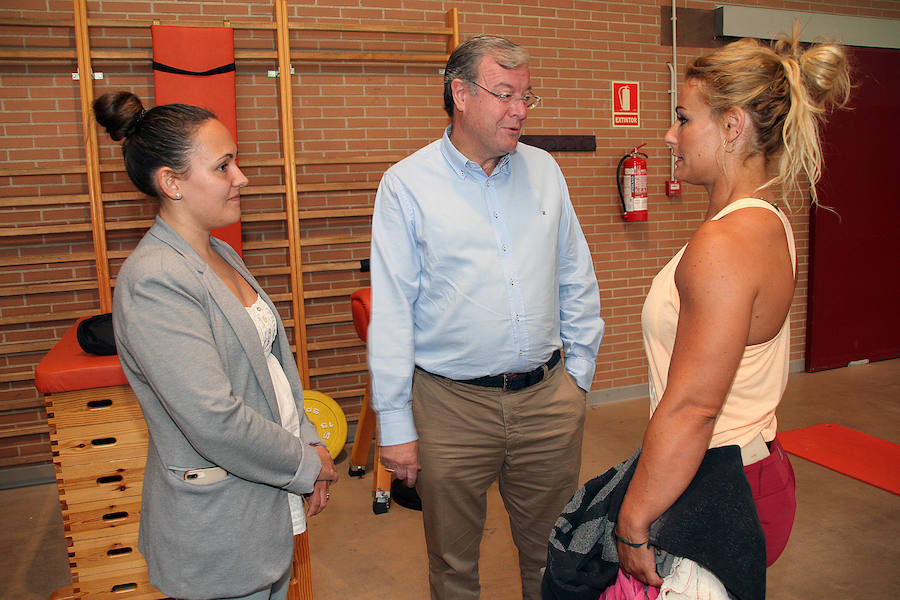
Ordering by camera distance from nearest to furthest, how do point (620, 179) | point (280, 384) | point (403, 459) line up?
point (280, 384) → point (403, 459) → point (620, 179)

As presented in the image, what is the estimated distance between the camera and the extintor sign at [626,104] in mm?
4703

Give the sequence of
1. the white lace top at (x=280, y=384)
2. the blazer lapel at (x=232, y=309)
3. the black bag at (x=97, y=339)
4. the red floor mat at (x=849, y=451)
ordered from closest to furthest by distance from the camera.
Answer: the blazer lapel at (x=232, y=309), the white lace top at (x=280, y=384), the black bag at (x=97, y=339), the red floor mat at (x=849, y=451)

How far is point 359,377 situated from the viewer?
4246 mm

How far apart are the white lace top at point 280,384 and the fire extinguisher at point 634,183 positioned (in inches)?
140

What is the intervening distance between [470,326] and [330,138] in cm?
258

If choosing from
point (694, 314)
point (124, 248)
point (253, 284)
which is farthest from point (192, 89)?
point (694, 314)

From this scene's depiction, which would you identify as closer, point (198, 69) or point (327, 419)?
point (198, 69)

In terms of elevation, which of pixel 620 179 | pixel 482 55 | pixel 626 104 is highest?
pixel 626 104

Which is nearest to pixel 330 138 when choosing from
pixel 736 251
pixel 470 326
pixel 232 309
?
pixel 470 326

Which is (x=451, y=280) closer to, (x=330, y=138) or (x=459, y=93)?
(x=459, y=93)

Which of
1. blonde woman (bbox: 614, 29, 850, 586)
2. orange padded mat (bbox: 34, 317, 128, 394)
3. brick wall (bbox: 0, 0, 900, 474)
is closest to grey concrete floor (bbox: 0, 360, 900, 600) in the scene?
brick wall (bbox: 0, 0, 900, 474)

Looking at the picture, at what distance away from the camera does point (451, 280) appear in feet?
6.08

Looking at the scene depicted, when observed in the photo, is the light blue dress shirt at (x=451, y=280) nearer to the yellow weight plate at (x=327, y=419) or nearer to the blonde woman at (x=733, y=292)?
the blonde woman at (x=733, y=292)

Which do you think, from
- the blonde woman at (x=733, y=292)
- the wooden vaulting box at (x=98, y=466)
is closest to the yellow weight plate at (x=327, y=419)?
the wooden vaulting box at (x=98, y=466)
